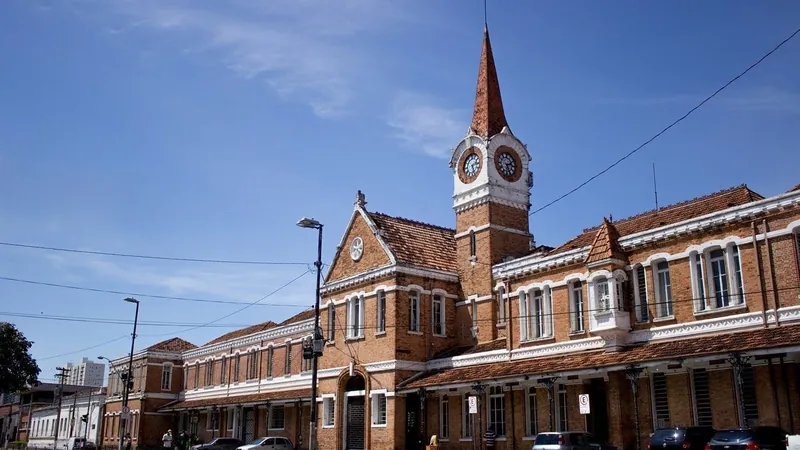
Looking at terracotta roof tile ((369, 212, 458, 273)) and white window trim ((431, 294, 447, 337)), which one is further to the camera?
terracotta roof tile ((369, 212, 458, 273))

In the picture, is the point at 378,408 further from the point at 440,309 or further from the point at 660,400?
the point at 660,400

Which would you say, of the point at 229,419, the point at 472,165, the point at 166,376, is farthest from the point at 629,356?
the point at 166,376

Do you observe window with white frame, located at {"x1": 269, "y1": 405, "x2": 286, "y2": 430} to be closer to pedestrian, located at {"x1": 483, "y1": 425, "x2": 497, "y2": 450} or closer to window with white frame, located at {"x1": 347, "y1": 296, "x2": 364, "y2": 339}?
window with white frame, located at {"x1": 347, "y1": 296, "x2": 364, "y2": 339}

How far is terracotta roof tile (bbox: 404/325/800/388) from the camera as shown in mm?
24719

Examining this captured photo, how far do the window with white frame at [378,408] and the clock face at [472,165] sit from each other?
1282cm

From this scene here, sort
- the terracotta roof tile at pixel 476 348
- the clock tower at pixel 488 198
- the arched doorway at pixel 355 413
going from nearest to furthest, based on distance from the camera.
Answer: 1. the terracotta roof tile at pixel 476 348
2. the arched doorway at pixel 355 413
3. the clock tower at pixel 488 198

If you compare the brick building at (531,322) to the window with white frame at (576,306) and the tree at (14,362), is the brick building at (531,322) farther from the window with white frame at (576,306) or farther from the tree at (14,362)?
the tree at (14,362)

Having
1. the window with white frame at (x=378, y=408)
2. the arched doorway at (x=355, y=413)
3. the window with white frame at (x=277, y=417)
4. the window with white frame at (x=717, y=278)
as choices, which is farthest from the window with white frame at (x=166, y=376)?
the window with white frame at (x=717, y=278)

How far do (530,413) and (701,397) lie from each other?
334 inches

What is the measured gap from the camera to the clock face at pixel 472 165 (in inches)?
1679

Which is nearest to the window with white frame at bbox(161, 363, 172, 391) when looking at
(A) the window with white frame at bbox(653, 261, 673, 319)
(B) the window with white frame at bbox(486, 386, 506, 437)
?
(B) the window with white frame at bbox(486, 386, 506, 437)

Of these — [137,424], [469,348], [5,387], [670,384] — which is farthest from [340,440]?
[5,387]

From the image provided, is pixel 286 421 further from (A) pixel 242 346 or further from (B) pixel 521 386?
(B) pixel 521 386

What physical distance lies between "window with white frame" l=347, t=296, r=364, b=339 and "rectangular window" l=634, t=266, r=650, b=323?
16.0 m
